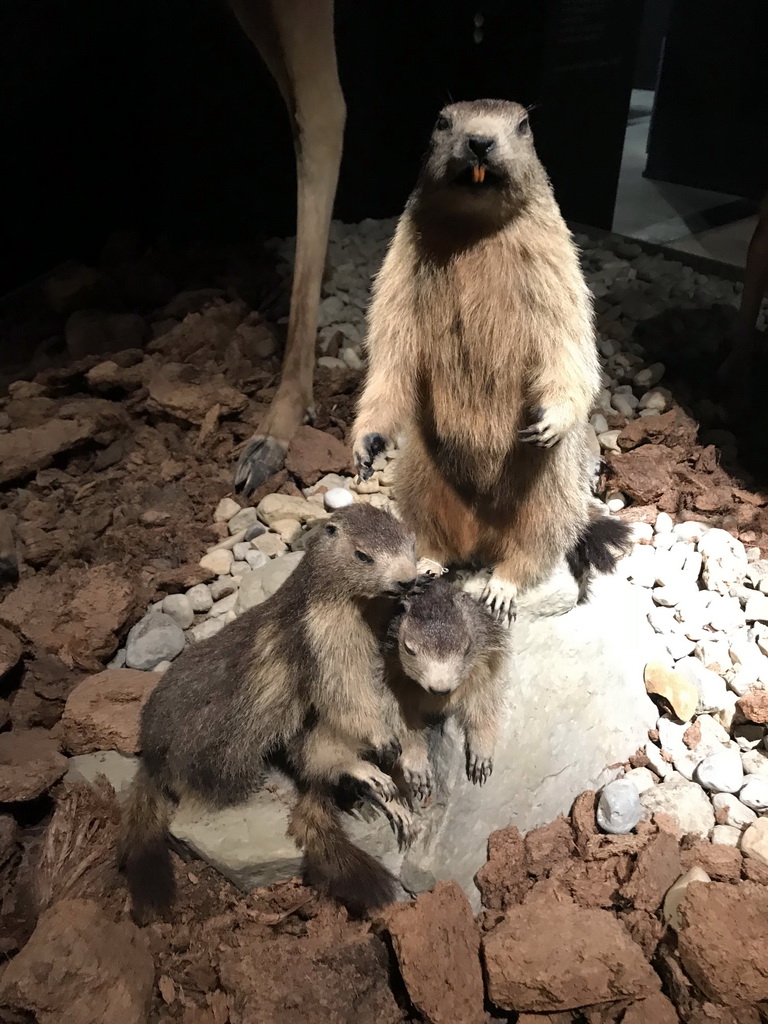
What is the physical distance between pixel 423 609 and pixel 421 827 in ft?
1.77

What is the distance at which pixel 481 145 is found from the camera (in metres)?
1.57

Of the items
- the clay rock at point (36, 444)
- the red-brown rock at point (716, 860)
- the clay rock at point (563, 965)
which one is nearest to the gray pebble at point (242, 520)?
the clay rock at point (36, 444)

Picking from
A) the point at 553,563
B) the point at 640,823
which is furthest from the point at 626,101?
the point at 640,823

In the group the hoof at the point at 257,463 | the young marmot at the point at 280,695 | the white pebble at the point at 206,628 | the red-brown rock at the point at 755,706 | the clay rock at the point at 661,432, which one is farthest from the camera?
the clay rock at the point at 661,432

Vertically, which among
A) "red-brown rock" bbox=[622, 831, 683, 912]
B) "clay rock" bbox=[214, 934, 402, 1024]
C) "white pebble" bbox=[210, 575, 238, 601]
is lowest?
"clay rock" bbox=[214, 934, 402, 1024]

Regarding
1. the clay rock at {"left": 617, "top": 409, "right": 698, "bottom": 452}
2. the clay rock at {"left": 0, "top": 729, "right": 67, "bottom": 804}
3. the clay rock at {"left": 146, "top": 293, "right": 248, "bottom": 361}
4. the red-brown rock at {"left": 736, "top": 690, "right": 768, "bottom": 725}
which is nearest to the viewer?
the clay rock at {"left": 0, "top": 729, "right": 67, "bottom": 804}

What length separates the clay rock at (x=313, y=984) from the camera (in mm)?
1636

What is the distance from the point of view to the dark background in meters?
2.81

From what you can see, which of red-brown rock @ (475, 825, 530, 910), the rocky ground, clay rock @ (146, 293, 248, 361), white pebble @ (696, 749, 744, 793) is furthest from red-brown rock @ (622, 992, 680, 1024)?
clay rock @ (146, 293, 248, 361)

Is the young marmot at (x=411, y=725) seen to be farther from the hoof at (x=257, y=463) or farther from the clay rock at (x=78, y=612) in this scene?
the hoof at (x=257, y=463)

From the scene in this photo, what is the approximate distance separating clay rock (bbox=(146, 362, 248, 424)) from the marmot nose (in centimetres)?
175

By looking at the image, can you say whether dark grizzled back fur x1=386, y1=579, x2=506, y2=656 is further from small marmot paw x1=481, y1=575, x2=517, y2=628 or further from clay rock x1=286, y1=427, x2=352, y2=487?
clay rock x1=286, y1=427, x2=352, y2=487

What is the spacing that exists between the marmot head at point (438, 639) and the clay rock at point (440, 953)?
46cm

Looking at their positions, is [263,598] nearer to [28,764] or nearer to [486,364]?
[28,764]
